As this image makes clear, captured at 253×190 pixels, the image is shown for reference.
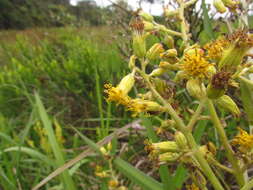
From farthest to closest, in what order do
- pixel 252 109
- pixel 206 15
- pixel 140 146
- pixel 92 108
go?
pixel 92 108 < pixel 140 146 < pixel 206 15 < pixel 252 109

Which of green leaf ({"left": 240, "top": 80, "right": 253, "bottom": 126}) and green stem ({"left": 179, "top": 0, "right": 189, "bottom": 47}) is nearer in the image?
green leaf ({"left": 240, "top": 80, "right": 253, "bottom": 126})

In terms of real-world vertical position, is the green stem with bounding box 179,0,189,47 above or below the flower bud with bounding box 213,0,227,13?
below

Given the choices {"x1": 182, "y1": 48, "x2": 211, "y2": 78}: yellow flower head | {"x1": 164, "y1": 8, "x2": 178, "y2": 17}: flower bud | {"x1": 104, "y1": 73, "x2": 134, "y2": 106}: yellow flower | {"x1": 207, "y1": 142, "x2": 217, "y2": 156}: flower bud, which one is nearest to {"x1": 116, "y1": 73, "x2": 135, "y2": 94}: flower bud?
{"x1": 104, "y1": 73, "x2": 134, "y2": 106}: yellow flower

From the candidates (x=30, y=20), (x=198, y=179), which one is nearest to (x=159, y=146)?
(x=198, y=179)

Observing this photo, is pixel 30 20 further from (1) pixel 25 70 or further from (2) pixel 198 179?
(2) pixel 198 179

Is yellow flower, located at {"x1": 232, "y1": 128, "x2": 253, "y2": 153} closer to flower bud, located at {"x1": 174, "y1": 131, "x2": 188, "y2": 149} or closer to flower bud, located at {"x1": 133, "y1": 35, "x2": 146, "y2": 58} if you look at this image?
flower bud, located at {"x1": 174, "y1": 131, "x2": 188, "y2": 149}

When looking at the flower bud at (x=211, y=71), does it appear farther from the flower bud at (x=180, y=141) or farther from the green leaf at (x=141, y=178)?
the green leaf at (x=141, y=178)
